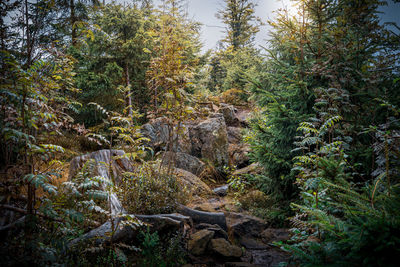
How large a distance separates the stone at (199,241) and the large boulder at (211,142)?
4744 mm

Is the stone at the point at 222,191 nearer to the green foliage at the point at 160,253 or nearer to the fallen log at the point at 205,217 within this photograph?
the fallen log at the point at 205,217

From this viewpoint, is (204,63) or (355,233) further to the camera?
(204,63)

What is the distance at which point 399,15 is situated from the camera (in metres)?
3.75

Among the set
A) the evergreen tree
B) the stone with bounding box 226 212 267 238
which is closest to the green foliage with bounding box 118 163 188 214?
the stone with bounding box 226 212 267 238

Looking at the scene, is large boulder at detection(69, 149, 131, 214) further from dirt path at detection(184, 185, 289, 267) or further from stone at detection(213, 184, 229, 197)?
stone at detection(213, 184, 229, 197)

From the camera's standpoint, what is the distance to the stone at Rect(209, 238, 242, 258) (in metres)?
3.02

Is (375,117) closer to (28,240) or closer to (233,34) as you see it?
(28,240)

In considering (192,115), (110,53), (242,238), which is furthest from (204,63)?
(242,238)

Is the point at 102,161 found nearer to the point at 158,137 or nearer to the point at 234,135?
the point at 158,137

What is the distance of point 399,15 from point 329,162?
373cm

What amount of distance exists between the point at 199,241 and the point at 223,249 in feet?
1.28

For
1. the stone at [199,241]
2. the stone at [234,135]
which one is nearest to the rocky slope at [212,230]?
the stone at [199,241]

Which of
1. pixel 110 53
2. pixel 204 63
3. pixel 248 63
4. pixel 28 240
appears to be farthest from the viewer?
pixel 248 63

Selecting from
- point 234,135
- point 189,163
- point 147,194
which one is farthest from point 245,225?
point 234,135
